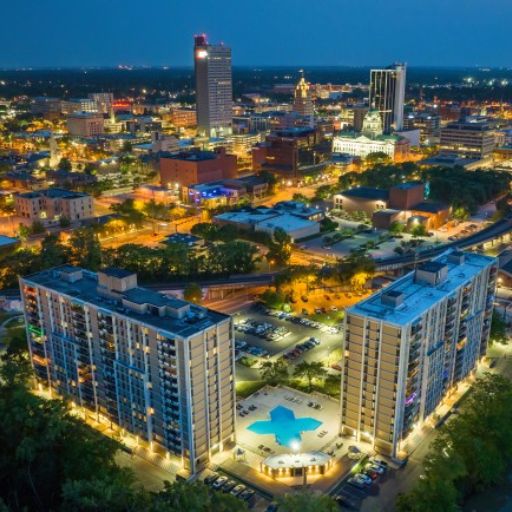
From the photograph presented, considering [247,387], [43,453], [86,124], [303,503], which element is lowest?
[247,387]

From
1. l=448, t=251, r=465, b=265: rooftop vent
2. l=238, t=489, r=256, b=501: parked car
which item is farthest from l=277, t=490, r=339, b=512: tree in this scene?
l=448, t=251, r=465, b=265: rooftop vent

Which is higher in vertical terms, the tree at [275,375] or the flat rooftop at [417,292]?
the flat rooftop at [417,292]

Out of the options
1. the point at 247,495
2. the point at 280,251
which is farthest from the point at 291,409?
the point at 280,251

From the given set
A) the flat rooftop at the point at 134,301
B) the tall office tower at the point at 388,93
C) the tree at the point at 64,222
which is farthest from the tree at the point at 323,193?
the flat rooftop at the point at 134,301

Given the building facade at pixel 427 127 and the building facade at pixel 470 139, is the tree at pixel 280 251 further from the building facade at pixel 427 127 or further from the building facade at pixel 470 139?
the building facade at pixel 427 127

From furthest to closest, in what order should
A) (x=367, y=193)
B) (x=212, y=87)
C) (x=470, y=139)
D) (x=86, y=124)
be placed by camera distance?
(x=86, y=124)
(x=212, y=87)
(x=470, y=139)
(x=367, y=193)

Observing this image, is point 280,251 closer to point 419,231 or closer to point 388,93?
point 419,231
